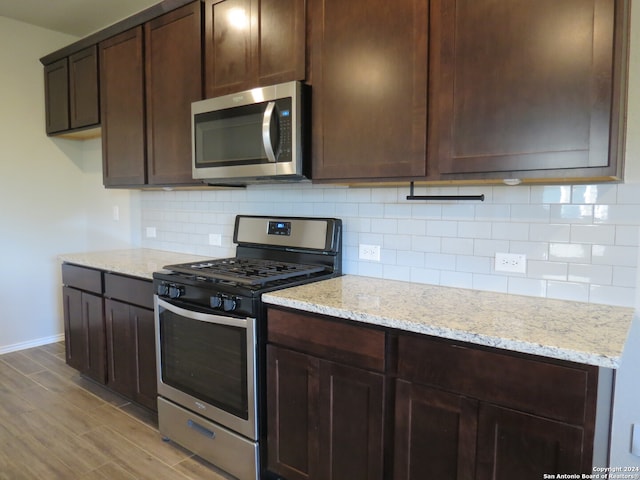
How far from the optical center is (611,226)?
1.64 metres

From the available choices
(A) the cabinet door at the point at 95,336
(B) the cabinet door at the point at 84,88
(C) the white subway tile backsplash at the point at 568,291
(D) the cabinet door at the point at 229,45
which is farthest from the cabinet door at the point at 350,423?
(B) the cabinet door at the point at 84,88

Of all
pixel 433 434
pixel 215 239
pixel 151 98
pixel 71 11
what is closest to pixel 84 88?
pixel 71 11

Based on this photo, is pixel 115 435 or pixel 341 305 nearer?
pixel 341 305

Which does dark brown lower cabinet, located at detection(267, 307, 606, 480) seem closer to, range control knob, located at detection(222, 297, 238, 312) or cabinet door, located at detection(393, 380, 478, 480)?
cabinet door, located at detection(393, 380, 478, 480)

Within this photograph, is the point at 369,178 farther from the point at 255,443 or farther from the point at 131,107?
the point at 131,107

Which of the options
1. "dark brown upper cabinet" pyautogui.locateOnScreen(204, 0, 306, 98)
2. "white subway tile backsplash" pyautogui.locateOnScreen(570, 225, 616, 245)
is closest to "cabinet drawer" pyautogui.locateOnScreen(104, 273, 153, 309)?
"dark brown upper cabinet" pyautogui.locateOnScreen(204, 0, 306, 98)

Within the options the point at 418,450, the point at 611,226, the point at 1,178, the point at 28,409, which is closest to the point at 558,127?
the point at 611,226

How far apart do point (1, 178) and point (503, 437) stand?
4.06 meters

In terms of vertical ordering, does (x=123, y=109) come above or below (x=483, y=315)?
above

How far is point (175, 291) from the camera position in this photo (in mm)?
2148

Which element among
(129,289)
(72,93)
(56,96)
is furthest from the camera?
(56,96)

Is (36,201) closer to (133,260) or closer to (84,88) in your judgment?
(84,88)

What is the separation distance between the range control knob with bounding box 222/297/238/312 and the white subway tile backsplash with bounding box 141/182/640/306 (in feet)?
2.33

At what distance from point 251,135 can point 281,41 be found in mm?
467
